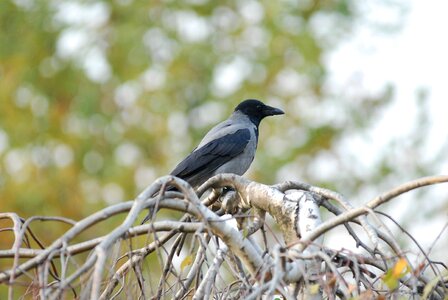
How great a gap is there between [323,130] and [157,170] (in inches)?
131

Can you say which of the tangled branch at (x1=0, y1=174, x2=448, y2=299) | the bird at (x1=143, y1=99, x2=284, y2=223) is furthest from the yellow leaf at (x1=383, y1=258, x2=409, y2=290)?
the bird at (x1=143, y1=99, x2=284, y2=223)

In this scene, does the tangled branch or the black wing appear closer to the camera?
the tangled branch

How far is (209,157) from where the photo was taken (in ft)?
24.9

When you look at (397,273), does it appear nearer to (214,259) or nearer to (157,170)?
(214,259)

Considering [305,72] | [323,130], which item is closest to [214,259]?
[323,130]

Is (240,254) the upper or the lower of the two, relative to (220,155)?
upper

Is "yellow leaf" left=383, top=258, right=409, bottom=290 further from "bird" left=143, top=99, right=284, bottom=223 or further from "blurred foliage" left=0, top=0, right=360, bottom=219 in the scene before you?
"blurred foliage" left=0, top=0, right=360, bottom=219

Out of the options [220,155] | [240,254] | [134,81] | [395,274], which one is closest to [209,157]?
[220,155]

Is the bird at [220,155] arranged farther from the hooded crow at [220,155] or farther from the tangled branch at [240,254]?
the tangled branch at [240,254]

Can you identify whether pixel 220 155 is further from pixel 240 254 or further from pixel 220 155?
pixel 240 254

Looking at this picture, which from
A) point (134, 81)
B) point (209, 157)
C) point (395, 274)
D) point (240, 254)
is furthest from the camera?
point (134, 81)

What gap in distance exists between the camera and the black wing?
7.39m

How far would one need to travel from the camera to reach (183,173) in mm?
7336

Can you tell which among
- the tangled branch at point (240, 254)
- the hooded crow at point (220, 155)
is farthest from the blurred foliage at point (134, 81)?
the tangled branch at point (240, 254)
